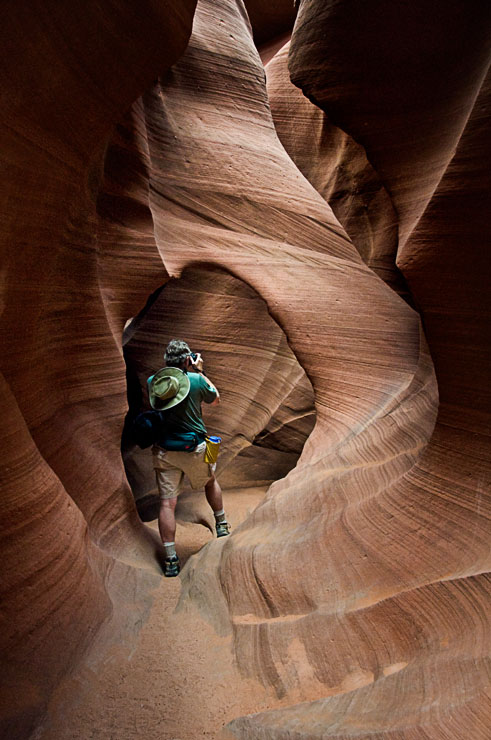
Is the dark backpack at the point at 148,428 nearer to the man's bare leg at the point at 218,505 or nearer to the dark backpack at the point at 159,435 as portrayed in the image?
the dark backpack at the point at 159,435

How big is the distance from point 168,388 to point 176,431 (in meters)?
0.35

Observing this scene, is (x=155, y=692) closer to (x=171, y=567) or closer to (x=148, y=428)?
(x=171, y=567)

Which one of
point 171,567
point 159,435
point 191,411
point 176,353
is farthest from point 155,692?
point 176,353

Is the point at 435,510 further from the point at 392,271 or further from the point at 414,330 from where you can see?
the point at 392,271

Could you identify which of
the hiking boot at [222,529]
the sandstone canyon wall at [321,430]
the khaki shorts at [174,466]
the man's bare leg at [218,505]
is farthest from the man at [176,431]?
the hiking boot at [222,529]

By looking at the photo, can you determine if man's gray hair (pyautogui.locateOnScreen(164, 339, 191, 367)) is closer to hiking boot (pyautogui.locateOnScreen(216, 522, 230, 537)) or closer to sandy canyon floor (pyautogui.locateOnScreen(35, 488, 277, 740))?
hiking boot (pyautogui.locateOnScreen(216, 522, 230, 537))

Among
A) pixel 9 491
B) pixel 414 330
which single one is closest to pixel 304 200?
pixel 414 330

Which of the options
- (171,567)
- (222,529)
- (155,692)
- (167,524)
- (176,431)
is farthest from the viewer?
(222,529)

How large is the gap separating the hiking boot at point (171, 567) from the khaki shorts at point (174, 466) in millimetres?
468

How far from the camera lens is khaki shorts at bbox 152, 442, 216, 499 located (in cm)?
385

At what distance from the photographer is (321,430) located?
4.18 metres

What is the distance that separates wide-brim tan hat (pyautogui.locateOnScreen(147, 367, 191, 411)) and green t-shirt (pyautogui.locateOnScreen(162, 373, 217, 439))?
0.06 metres

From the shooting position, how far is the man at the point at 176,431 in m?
3.78

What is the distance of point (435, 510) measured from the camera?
2389 mm
